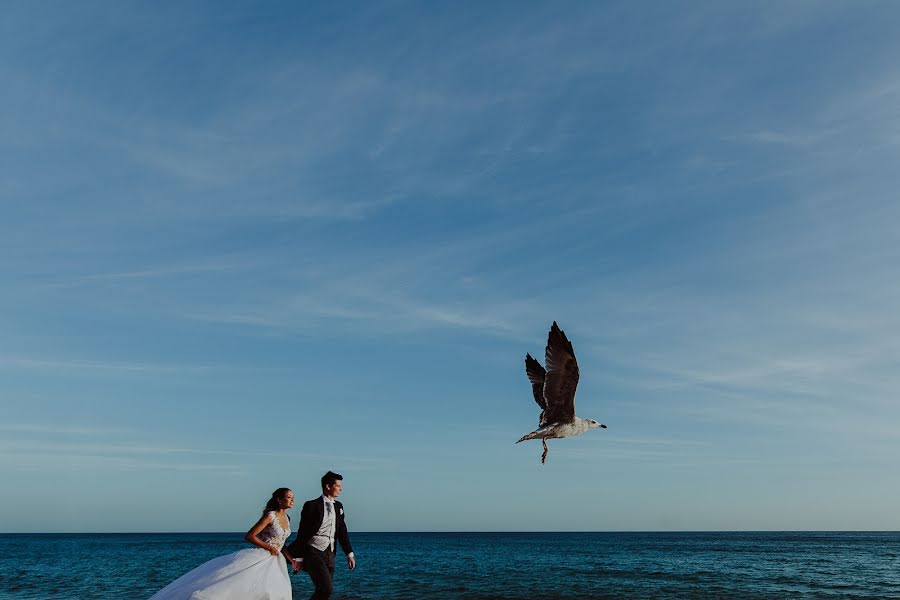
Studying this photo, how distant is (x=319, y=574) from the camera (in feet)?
27.2

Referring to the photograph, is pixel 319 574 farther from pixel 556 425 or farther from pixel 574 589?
pixel 574 589

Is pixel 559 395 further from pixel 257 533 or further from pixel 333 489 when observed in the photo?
pixel 257 533

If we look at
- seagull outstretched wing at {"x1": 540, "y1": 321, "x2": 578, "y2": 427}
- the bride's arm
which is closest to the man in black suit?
the bride's arm

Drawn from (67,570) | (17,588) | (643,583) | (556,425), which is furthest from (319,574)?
(67,570)

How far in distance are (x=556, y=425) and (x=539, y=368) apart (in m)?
1.44

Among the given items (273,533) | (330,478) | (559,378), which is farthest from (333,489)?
(559,378)

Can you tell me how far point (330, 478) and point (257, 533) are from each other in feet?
3.34

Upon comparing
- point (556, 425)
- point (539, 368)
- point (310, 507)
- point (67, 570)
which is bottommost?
point (67, 570)

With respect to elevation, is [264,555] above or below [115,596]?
above

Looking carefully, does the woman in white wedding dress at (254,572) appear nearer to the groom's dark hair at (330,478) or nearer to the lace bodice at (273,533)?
the lace bodice at (273,533)

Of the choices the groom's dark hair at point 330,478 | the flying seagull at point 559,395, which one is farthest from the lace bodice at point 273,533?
the flying seagull at point 559,395

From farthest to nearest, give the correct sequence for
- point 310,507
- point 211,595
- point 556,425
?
1. point 556,425
2. point 310,507
3. point 211,595

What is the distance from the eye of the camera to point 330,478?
28.3 feet

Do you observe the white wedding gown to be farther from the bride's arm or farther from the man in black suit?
the man in black suit
